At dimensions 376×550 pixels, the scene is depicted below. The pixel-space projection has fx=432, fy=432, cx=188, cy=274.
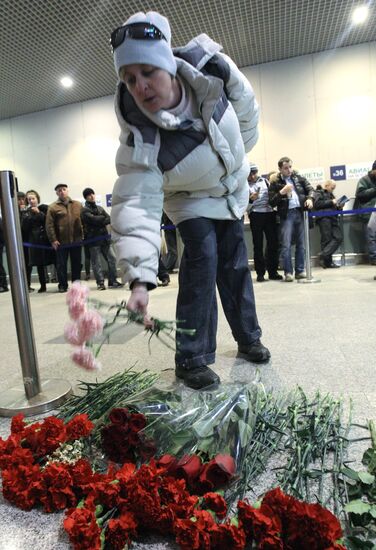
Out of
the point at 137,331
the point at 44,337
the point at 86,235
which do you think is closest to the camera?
the point at 137,331

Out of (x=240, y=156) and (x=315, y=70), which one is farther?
(x=315, y=70)

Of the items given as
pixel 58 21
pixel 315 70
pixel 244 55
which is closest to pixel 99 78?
pixel 58 21

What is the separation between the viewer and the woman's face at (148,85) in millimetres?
1203

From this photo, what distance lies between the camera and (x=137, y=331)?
2549 millimetres

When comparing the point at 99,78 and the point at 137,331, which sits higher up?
the point at 99,78

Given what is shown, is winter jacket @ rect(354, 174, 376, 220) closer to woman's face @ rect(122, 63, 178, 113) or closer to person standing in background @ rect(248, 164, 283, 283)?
person standing in background @ rect(248, 164, 283, 283)

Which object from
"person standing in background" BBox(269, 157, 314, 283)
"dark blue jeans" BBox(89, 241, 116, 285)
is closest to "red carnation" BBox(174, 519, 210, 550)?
"person standing in background" BBox(269, 157, 314, 283)

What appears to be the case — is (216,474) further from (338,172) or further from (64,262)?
(338,172)

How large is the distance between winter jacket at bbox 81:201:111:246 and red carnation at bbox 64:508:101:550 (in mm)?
5221

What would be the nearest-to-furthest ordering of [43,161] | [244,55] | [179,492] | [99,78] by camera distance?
1. [179,492]
2. [244,55]
3. [99,78]
4. [43,161]

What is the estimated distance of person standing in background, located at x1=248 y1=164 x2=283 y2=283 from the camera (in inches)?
201

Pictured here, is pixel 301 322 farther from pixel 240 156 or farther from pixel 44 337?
pixel 44 337

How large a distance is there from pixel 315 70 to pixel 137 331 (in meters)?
5.64

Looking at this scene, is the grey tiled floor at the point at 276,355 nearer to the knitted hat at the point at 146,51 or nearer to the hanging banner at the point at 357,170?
the knitted hat at the point at 146,51
